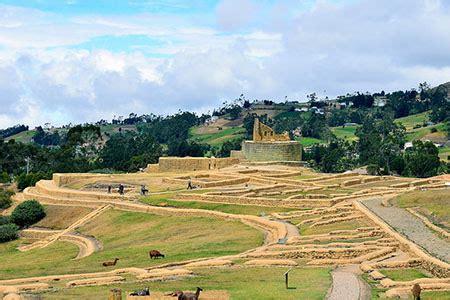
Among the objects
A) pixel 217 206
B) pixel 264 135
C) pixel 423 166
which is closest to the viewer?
pixel 217 206

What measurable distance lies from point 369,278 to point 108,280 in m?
7.48

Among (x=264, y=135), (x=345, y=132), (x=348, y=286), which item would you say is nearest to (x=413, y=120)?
(x=345, y=132)

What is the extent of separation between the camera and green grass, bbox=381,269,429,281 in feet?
77.5

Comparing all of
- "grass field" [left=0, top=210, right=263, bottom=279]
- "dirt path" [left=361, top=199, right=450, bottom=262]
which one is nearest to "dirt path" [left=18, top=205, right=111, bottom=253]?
"grass field" [left=0, top=210, right=263, bottom=279]

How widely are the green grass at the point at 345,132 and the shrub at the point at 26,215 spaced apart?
81.0 m

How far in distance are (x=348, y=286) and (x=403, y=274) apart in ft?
10.2

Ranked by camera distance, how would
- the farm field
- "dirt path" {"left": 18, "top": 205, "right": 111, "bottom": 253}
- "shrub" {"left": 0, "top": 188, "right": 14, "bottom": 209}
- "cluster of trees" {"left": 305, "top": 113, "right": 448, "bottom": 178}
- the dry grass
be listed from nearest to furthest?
the farm field, the dry grass, "dirt path" {"left": 18, "top": 205, "right": 111, "bottom": 253}, "shrub" {"left": 0, "top": 188, "right": 14, "bottom": 209}, "cluster of trees" {"left": 305, "top": 113, "right": 448, "bottom": 178}

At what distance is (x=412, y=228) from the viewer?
1283 inches

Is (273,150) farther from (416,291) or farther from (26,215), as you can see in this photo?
(416,291)

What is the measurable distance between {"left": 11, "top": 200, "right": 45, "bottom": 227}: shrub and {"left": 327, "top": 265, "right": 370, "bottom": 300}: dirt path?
30.6 metres

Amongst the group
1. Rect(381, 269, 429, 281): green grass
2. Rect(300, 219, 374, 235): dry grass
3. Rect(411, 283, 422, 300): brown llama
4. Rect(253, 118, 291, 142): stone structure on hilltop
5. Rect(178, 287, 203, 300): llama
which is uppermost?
Rect(253, 118, 291, 142): stone structure on hilltop

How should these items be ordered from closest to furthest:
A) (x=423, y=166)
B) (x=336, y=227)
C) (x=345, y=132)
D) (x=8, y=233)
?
1. (x=336, y=227)
2. (x=8, y=233)
3. (x=423, y=166)
4. (x=345, y=132)

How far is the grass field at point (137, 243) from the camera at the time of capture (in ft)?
102

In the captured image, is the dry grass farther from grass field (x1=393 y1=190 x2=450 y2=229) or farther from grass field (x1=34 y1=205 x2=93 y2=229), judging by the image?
grass field (x1=34 y1=205 x2=93 y2=229)
